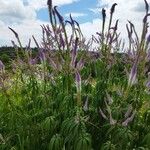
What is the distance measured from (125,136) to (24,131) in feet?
6.00

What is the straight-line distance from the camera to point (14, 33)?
21.1 feet

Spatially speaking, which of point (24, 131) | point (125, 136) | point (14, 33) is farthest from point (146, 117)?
point (14, 33)

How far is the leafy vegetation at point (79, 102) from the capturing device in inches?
236

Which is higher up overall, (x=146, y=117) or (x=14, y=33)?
(x=14, y=33)

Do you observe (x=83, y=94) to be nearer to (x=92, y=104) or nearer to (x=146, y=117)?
(x=92, y=104)

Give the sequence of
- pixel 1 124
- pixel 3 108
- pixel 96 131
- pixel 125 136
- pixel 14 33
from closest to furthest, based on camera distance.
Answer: pixel 125 136
pixel 14 33
pixel 96 131
pixel 1 124
pixel 3 108

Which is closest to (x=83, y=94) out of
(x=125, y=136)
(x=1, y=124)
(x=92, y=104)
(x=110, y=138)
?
(x=92, y=104)

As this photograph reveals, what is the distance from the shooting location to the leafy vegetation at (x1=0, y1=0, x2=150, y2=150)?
600cm

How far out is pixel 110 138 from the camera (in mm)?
6680

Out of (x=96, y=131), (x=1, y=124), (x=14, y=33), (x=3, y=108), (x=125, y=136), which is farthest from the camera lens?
(x=3, y=108)

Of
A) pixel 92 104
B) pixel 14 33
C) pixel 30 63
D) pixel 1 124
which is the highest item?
pixel 14 33

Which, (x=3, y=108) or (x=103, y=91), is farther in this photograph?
(x=3, y=108)

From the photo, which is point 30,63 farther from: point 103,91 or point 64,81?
point 103,91

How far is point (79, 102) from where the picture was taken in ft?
19.4
